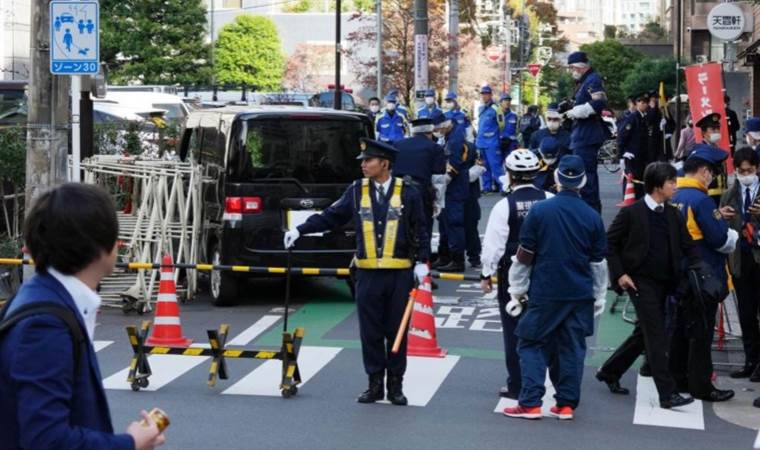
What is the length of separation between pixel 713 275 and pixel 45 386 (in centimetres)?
741

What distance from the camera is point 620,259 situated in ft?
32.8

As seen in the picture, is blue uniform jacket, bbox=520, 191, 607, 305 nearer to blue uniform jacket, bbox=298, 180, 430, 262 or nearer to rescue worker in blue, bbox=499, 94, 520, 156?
blue uniform jacket, bbox=298, 180, 430, 262

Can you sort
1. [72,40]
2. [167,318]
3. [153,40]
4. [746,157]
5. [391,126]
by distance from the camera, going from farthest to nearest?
[153,40]
[391,126]
[72,40]
[167,318]
[746,157]

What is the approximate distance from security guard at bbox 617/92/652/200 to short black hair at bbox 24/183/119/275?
1710cm

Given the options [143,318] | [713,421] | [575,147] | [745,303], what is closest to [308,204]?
[143,318]

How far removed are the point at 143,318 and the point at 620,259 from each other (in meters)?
6.05

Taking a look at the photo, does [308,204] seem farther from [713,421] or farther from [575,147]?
[713,421]

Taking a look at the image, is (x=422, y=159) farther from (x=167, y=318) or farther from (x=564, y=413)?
(x=564, y=413)

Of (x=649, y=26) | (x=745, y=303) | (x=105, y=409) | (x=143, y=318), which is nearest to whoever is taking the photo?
(x=105, y=409)

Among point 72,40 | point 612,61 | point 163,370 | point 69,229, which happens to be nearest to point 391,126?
point 72,40

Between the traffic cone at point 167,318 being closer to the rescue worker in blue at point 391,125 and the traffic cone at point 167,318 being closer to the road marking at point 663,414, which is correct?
the road marking at point 663,414

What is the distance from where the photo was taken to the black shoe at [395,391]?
33.0ft

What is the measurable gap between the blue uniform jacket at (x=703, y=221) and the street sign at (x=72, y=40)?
6683mm

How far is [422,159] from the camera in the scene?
1616 centimetres
